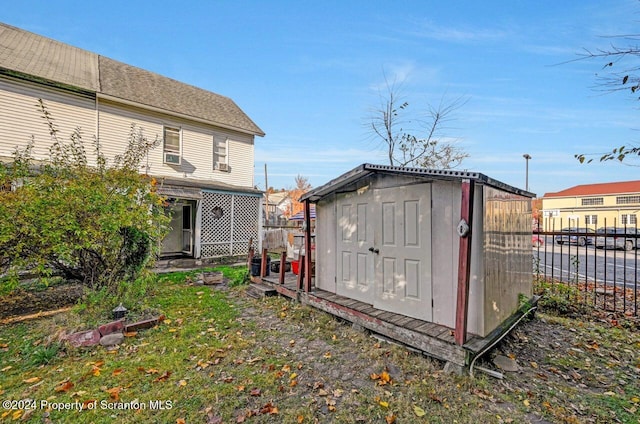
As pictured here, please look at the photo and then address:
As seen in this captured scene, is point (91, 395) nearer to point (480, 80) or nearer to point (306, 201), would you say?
point (306, 201)

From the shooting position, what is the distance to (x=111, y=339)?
445 cm

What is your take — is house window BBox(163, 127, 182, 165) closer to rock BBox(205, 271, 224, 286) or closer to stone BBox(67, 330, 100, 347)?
rock BBox(205, 271, 224, 286)

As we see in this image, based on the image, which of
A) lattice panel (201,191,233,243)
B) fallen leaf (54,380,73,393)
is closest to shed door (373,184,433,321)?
fallen leaf (54,380,73,393)

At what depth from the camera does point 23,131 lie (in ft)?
30.4

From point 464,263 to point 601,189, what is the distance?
46.2 m

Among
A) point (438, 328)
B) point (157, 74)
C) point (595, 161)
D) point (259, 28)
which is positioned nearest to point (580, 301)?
point (438, 328)

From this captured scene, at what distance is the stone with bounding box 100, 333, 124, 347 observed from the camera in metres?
4.41

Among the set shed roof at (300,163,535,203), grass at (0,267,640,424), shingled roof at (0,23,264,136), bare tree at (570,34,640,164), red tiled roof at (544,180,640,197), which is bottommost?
grass at (0,267,640,424)

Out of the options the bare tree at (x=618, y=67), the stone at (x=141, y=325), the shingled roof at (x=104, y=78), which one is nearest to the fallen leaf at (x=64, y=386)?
the stone at (x=141, y=325)

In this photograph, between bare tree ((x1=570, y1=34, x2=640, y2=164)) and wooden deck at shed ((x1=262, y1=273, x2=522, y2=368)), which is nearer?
bare tree ((x1=570, y1=34, x2=640, y2=164))

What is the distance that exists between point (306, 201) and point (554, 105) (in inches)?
308

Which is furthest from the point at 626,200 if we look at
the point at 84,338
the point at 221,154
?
the point at 84,338

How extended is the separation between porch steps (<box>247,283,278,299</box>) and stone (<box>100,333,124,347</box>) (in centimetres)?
307

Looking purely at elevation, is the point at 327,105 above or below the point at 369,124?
above
